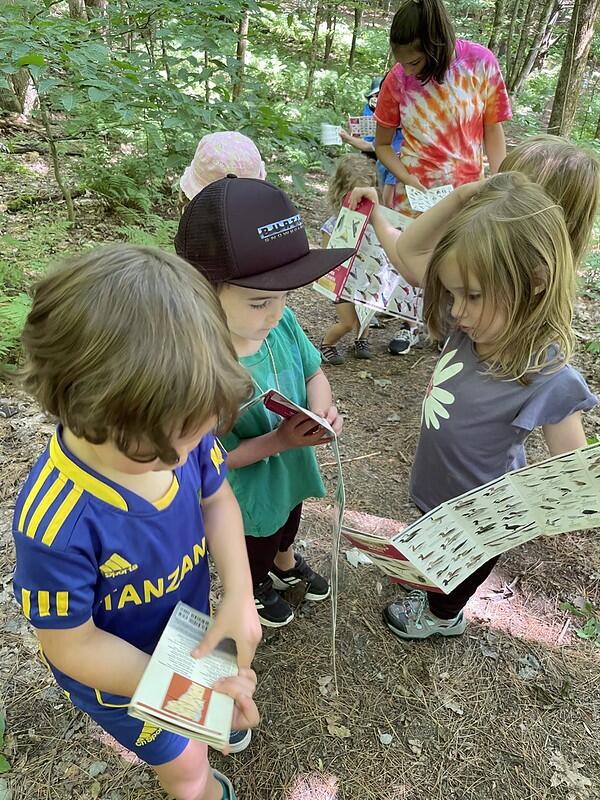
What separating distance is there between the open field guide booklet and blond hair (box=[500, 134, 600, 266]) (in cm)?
170

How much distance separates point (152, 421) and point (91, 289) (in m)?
0.24

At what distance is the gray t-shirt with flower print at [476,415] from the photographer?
5.09 ft

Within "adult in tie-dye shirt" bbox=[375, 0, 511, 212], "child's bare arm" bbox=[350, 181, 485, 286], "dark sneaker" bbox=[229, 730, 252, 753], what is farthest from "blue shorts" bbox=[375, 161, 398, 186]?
"dark sneaker" bbox=[229, 730, 252, 753]

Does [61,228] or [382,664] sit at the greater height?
[61,228]

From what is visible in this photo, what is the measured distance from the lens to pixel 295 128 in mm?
4422

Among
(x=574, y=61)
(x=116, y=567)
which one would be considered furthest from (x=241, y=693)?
(x=574, y=61)

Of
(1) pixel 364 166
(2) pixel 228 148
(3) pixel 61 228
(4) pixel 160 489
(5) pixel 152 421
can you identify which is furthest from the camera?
(3) pixel 61 228

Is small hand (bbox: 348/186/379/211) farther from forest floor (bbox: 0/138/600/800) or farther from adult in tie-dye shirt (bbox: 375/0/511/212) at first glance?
forest floor (bbox: 0/138/600/800)

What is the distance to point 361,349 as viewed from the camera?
172 inches

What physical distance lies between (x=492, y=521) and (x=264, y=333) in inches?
34.1

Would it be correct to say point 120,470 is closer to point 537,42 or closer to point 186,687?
point 186,687

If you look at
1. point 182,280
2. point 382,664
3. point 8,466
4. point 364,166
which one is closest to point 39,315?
point 182,280

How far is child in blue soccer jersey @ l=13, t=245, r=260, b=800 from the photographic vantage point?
2.81 ft

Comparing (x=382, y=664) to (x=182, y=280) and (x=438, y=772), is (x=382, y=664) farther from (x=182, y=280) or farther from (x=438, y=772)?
(x=182, y=280)
